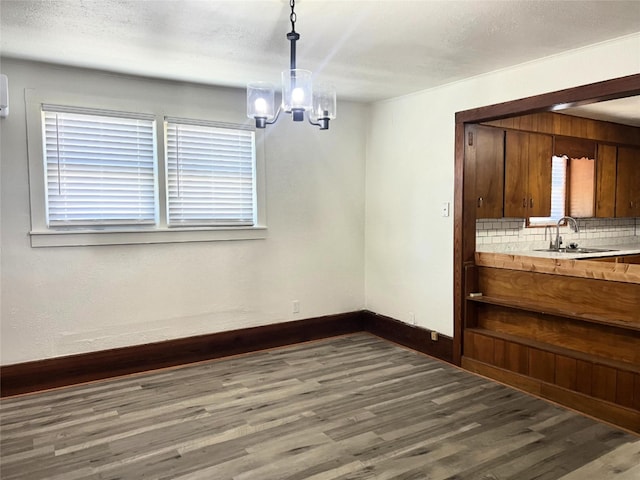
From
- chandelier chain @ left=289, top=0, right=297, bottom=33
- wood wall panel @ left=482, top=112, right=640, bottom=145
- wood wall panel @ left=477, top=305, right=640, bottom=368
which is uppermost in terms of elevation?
chandelier chain @ left=289, top=0, right=297, bottom=33

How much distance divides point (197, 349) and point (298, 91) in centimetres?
268

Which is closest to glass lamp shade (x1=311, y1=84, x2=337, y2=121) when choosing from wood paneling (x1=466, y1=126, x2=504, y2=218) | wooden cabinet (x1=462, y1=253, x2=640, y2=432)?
wood paneling (x1=466, y1=126, x2=504, y2=218)

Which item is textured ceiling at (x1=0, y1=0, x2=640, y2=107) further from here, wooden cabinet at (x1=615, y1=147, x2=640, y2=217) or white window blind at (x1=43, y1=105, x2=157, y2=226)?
wooden cabinet at (x1=615, y1=147, x2=640, y2=217)

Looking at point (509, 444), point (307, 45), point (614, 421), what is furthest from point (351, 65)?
point (614, 421)

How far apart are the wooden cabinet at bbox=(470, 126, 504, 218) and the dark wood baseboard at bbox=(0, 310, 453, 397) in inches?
49.2

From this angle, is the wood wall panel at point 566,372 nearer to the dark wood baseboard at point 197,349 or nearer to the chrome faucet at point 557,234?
the dark wood baseboard at point 197,349

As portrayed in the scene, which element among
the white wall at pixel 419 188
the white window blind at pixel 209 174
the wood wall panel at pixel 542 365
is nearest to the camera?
the wood wall panel at pixel 542 365

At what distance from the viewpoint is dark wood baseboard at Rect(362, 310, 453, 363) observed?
13.8 feet

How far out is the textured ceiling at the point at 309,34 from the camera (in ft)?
8.02

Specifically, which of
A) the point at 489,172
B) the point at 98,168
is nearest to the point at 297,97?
the point at 98,168

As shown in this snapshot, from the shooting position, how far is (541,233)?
5215 mm

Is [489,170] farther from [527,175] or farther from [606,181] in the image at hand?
[606,181]

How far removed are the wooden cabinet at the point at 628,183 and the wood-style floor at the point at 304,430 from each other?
3.42 meters

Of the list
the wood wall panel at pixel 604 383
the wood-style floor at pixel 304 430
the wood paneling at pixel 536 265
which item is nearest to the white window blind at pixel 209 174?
the wood-style floor at pixel 304 430
